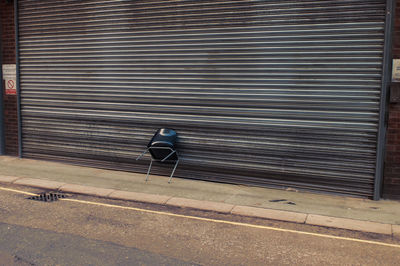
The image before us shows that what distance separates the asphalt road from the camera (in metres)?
4.23

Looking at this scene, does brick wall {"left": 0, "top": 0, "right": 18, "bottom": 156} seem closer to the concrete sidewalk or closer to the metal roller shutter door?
the metal roller shutter door

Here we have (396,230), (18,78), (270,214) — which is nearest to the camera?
(396,230)

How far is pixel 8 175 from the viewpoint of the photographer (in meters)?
8.10

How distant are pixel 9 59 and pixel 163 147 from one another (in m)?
5.03

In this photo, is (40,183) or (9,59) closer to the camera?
(40,183)

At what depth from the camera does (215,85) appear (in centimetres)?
763

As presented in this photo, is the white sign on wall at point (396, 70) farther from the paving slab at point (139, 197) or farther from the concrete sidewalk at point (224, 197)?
the paving slab at point (139, 197)

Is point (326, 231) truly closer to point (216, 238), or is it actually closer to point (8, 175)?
point (216, 238)

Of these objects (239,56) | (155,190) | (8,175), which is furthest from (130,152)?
(239,56)

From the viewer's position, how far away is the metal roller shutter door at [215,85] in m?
6.68

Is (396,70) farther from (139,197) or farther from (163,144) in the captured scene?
(139,197)

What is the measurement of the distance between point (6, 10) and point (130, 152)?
480cm

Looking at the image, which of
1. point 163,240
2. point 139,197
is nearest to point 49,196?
point 139,197

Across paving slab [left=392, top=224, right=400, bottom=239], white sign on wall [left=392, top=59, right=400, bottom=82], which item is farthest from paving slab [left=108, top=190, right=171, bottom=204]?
white sign on wall [left=392, top=59, right=400, bottom=82]
